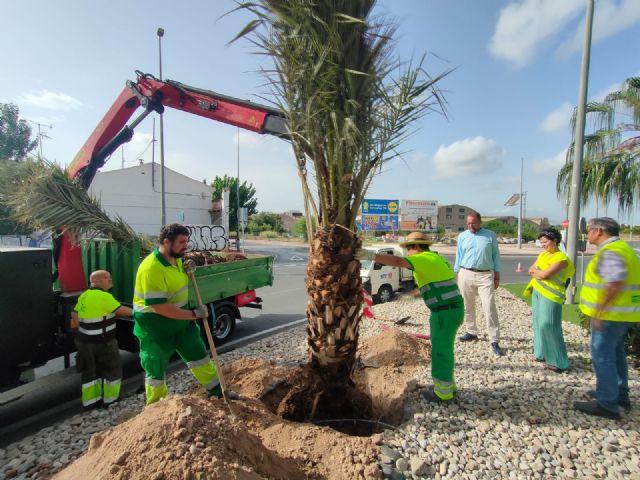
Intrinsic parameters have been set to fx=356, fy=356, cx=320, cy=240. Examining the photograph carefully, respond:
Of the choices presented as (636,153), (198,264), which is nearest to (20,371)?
(198,264)

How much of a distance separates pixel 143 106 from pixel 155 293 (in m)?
4.76

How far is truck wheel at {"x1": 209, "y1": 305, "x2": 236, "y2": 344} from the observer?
6164 mm

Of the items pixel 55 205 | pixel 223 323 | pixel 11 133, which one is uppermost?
pixel 11 133

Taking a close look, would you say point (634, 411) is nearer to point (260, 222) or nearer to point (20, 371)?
point (20, 371)

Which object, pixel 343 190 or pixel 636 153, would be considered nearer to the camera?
pixel 343 190

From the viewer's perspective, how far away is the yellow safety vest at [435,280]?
3.38m

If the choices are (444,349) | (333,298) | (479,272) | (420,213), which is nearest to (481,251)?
(479,272)

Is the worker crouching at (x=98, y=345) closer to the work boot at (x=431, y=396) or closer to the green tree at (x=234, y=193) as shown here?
the work boot at (x=431, y=396)

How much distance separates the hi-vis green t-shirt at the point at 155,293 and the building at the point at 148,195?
76.6ft

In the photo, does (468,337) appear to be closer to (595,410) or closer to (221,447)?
(595,410)

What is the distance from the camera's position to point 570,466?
251 cm

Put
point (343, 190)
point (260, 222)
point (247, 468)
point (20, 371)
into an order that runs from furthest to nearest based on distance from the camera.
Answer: point (260, 222) < point (20, 371) < point (343, 190) < point (247, 468)

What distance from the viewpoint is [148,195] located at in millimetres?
28000

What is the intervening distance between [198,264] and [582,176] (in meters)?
8.15
